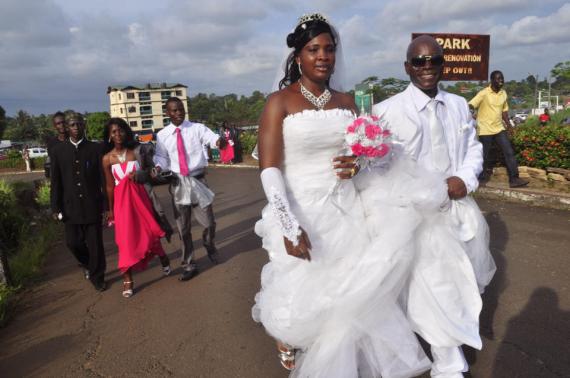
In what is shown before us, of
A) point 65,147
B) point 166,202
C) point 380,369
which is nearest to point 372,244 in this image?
point 380,369

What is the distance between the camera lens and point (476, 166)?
3.11m

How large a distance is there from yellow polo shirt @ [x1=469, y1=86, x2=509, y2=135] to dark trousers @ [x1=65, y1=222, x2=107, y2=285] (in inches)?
278

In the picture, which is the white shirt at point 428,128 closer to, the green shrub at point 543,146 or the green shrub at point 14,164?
the green shrub at point 543,146

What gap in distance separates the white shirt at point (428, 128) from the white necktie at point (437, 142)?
3 centimetres

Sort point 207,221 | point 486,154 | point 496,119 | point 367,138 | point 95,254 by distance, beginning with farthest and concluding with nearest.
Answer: point 486,154 → point 496,119 → point 207,221 → point 95,254 → point 367,138

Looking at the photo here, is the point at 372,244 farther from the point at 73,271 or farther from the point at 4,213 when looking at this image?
the point at 4,213

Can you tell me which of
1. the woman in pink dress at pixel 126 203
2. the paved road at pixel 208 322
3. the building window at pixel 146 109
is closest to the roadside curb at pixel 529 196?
the paved road at pixel 208 322

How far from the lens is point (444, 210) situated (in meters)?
2.91

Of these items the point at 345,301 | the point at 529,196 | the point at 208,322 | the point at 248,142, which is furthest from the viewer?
the point at 248,142

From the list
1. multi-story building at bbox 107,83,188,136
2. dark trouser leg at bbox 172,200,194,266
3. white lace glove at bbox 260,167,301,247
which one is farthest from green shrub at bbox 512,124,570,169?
multi-story building at bbox 107,83,188,136

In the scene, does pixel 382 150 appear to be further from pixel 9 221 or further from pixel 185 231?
pixel 9 221

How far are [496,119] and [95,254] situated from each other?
730 cm

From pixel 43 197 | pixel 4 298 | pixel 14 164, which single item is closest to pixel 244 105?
pixel 14 164

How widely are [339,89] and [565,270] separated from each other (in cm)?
332
